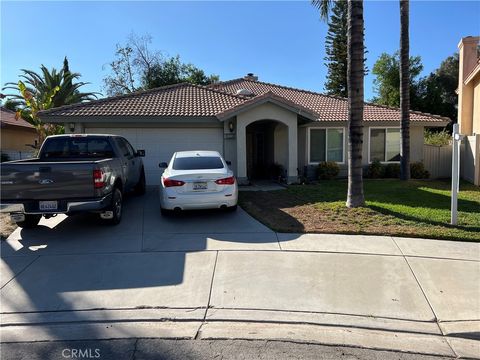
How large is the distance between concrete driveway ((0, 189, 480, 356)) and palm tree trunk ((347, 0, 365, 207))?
2243mm

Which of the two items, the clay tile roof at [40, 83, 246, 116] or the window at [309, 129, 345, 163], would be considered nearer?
the clay tile roof at [40, 83, 246, 116]

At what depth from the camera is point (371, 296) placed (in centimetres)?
493

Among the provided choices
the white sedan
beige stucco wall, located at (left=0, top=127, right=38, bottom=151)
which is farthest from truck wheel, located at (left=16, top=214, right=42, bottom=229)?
beige stucco wall, located at (left=0, top=127, right=38, bottom=151)

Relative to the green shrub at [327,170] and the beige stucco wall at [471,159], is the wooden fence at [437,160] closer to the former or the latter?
the beige stucco wall at [471,159]

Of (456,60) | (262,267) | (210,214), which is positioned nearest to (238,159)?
(210,214)

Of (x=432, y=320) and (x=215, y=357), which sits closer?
(x=215, y=357)

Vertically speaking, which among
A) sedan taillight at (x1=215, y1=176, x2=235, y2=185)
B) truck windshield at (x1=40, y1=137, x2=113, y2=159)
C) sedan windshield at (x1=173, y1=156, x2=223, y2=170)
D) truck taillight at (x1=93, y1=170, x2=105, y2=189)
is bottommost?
sedan taillight at (x1=215, y1=176, x2=235, y2=185)

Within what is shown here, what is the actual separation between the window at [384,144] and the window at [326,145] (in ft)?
4.94

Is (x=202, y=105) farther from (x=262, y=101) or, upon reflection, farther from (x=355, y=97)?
(x=355, y=97)

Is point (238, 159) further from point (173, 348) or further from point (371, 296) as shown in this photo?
point (173, 348)

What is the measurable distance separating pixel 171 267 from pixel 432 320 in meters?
3.58

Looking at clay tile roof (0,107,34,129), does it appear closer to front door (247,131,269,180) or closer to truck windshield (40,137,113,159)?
front door (247,131,269,180)

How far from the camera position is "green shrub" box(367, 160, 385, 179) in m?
16.9

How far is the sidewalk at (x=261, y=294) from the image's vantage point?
162 inches
